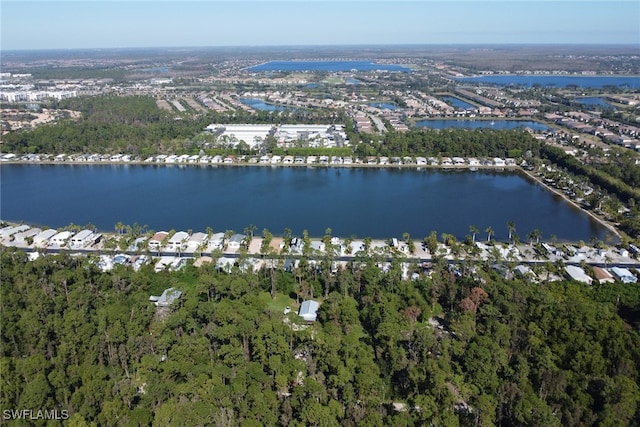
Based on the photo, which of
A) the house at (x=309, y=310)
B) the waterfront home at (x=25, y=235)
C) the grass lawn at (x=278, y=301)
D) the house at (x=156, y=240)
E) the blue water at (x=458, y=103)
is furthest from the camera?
the blue water at (x=458, y=103)

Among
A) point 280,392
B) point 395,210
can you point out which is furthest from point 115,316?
point 395,210

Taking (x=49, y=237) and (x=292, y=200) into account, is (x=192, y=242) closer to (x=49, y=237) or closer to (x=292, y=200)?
(x=49, y=237)

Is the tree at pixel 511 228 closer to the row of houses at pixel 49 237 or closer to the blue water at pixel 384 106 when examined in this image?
the row of houses at pixel 49 237

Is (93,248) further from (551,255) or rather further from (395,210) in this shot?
(551,255)

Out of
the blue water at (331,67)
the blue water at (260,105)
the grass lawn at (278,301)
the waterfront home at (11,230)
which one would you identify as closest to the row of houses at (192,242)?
the grass lawn at (278,301)

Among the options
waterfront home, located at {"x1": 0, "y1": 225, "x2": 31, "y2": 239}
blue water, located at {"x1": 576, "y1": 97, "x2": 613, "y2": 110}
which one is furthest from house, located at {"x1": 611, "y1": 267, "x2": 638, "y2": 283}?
blue water, located at {"x1": 576, "y1": 97, "x2": 613, "y2": 110}

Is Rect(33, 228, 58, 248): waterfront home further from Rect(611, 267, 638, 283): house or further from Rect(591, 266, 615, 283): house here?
Rect(611, 267, 638, 283): house

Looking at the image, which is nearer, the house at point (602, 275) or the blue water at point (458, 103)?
the house at point (602, 275)
